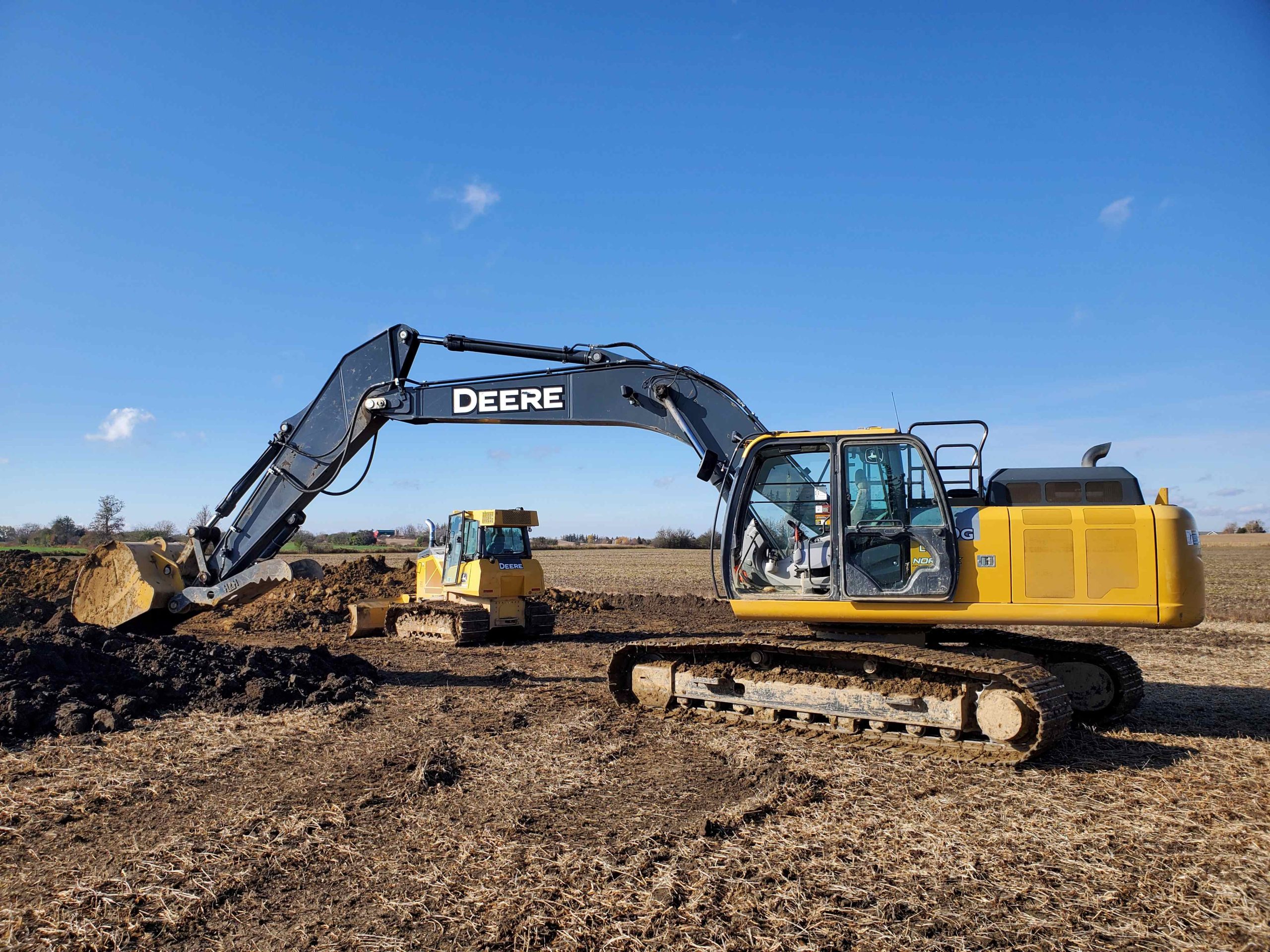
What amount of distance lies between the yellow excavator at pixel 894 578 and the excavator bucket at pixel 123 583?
290 inches

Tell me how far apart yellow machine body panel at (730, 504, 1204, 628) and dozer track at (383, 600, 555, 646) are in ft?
29.4

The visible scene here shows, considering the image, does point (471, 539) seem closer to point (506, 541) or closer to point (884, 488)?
point (506, 541)

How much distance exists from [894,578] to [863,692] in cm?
A: 109

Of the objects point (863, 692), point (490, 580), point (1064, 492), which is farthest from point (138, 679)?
point (1064, 492)

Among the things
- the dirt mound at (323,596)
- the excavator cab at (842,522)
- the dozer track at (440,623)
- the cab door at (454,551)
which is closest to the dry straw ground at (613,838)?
the excavator cab at (842,522)

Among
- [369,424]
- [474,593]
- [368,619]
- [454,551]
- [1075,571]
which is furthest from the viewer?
[368,619]

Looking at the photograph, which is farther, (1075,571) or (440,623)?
(440,623)

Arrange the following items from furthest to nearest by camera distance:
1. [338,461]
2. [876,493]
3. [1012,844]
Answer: [338,461]
[876,493]
[1012,844]

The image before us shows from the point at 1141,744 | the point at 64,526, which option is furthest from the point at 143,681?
the point at 64,526

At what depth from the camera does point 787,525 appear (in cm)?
807

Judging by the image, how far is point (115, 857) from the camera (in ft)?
16.5

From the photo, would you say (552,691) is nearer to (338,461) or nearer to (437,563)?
(338,461)

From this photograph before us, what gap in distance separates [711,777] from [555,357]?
5.55m

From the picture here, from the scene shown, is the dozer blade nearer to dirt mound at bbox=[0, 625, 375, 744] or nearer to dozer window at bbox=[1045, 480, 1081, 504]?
dirt mound at bbox=[0, 625, 375, 744]
